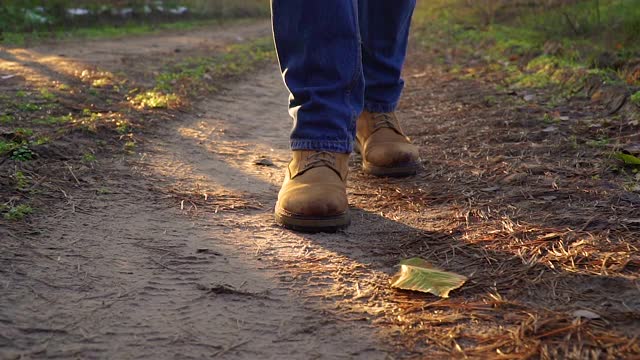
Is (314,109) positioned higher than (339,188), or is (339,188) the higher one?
(314,109)

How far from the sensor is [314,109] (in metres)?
2.03

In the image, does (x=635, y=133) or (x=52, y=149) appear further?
(x=635, y=133)

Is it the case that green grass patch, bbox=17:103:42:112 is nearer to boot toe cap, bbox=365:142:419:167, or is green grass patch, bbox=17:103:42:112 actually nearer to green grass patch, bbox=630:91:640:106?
boot toe cap, bbox=365:142:419:167

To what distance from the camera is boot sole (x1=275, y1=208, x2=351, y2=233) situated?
6.24 feet

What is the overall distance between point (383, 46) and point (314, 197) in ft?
2.97

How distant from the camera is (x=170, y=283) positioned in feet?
4.97

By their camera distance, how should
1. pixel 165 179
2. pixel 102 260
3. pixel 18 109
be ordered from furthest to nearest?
pixel 18 109
pixel 165 179
pixel 102 260

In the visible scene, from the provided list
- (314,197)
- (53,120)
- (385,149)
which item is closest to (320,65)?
Result: (314,197)

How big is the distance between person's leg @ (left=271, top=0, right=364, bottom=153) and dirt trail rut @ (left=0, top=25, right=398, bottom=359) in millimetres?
302

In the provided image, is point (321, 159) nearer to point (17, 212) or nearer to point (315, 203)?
point (315, 203)

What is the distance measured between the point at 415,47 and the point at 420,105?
14.1 feet

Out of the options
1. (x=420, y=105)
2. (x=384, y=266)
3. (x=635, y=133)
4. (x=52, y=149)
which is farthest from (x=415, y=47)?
(x=384, y=266)

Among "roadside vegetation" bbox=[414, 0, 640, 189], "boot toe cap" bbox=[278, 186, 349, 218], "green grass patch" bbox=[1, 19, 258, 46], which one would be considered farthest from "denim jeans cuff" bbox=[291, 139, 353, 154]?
"green grass patch" bbox=[1, 19, 258, 46]

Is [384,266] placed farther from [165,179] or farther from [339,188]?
[165,179]
